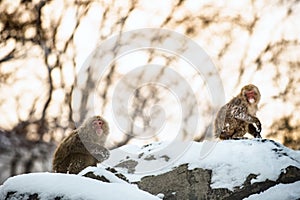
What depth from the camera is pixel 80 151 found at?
7.32 meters

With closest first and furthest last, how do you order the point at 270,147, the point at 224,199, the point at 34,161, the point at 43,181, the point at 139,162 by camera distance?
1. the point at 43,181
2. the point at 224,199
3. the point at 270,147
4. the point at 139,162
5. the point at 34,161

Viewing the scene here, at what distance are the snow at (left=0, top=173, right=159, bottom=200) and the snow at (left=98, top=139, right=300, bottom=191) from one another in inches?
101

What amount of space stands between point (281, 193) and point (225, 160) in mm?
913

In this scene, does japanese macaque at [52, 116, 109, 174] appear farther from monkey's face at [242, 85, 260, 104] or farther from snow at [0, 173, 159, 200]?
snow at [0, 173, 159, 200]

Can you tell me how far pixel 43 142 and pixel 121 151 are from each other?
5156 millimetres

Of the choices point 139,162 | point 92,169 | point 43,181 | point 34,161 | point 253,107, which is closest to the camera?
point 43,181

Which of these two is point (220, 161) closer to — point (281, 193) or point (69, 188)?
point (281, 193)

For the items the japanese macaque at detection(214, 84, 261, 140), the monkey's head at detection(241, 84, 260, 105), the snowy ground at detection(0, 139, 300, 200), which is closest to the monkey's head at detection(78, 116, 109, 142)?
the snowy ground at detection(0, 139, 300, 200)

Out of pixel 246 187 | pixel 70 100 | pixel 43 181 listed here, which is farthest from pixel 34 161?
pixel 43 181

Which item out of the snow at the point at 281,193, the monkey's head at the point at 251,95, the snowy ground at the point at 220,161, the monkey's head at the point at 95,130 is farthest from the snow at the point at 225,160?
the monkey's head at the point at 251,95

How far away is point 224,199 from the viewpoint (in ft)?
20.9

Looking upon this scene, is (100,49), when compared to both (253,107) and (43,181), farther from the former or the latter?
(43,181)

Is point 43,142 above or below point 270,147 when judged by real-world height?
above

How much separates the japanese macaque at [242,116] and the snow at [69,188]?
4005 millimetres
